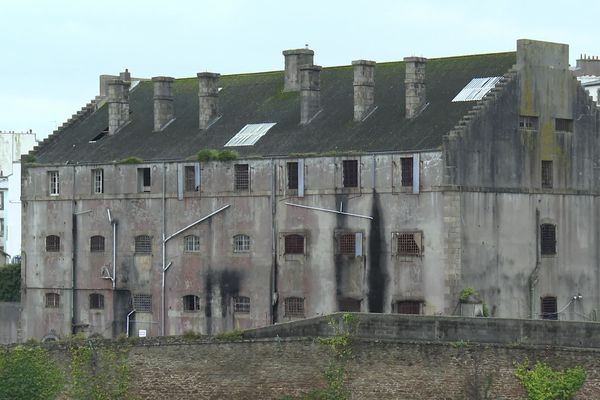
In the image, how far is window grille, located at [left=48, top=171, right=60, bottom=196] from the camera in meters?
90.0

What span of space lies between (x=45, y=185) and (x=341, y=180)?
17.2 metres

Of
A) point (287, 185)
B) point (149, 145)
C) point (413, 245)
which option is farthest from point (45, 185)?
point (413, 245)

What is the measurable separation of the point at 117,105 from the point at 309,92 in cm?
1173

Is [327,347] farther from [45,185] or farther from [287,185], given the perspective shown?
[45,185]

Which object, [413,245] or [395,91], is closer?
[413,245]

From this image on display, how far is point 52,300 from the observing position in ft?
294

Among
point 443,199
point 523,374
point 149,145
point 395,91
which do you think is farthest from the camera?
point 149,145

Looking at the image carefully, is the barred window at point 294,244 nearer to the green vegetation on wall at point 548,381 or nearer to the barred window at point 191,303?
the barred window at point 191,303

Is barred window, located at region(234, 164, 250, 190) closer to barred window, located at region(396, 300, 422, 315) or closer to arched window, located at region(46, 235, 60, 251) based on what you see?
barred window, located at region(396, 300, 422, 315)

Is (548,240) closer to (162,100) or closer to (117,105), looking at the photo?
(162,100)

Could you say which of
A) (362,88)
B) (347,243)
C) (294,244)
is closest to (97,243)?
(294,244)

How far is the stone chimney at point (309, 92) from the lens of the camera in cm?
8394

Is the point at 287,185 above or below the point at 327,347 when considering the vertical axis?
above

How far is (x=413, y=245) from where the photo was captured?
77375mm
